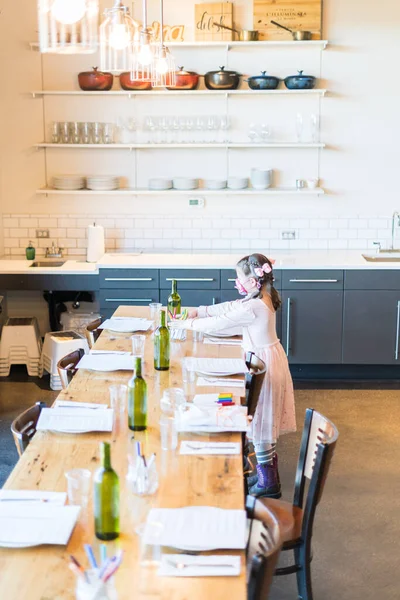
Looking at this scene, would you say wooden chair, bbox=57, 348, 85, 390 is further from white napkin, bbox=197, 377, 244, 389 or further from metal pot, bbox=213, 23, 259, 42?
metal pot, bbox=213, 23, 259, 42

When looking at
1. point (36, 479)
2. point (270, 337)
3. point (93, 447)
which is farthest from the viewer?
point (270, 337)

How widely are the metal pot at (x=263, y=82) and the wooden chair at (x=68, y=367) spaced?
358 centimetres

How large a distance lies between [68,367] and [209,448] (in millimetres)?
1536

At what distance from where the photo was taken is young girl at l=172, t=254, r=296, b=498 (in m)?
4.98

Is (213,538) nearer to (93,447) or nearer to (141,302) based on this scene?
(93,447)

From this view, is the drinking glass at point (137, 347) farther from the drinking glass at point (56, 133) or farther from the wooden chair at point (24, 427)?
the drinking glass at point (56, 133)

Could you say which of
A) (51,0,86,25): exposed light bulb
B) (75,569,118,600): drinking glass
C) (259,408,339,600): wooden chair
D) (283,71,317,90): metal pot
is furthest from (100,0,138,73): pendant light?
(283,71,317,90): metal pot

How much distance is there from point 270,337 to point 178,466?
196 centimetres

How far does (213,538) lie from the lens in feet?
8.62

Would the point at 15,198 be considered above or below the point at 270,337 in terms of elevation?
above

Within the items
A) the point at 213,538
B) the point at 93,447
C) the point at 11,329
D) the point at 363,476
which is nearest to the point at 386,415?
the point at 363,476

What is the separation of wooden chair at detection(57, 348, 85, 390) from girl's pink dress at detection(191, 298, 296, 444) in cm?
74

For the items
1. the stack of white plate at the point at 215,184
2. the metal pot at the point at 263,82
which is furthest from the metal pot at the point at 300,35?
the stack of white plate at the point at 215,184

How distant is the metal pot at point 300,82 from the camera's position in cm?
756
